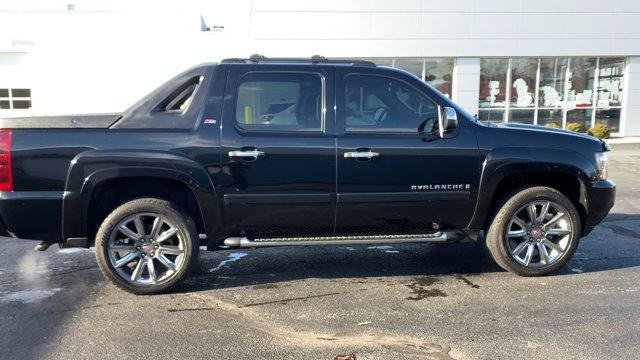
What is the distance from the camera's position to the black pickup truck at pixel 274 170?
4.35m

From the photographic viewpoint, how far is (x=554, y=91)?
19.1m

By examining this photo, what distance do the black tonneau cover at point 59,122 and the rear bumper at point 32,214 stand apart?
1.76 ft

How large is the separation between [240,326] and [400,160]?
189 centimetres

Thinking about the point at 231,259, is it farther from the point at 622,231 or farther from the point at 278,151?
the point at 622,231

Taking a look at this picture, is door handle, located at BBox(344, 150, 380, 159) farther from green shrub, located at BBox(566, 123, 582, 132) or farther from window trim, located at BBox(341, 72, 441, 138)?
green shrub, located at BBox(566, 123, 582, 132)

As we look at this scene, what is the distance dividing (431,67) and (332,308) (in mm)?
15573

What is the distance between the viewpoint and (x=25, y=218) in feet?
14.1

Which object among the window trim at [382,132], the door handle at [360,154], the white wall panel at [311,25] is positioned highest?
the white wall panel at [311,25]

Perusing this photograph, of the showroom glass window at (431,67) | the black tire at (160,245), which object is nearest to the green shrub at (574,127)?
the showroom glass window at (431,67)

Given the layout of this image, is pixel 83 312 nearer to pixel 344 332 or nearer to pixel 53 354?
pixel 53 354

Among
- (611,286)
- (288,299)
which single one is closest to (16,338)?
(288,299)

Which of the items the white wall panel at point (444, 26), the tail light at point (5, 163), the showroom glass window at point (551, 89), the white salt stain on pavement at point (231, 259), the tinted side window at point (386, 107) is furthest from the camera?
the showroom glass window at point (551, 89)

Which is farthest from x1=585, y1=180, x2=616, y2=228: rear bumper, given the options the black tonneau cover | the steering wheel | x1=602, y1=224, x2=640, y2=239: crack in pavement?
the black tonneau cover

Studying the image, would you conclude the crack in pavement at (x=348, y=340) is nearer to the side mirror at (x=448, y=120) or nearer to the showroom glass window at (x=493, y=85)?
the side mirror at (x=448, y=120)
